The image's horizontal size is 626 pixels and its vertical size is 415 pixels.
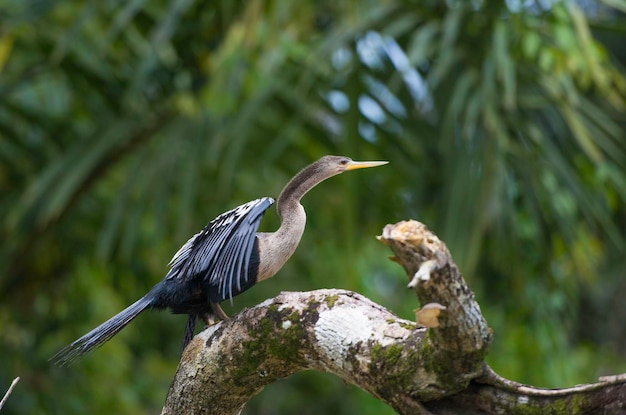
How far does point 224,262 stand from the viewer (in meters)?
2.24

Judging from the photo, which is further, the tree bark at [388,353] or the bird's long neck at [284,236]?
the bird's long neck at [284,236]

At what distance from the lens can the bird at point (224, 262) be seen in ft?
7.32

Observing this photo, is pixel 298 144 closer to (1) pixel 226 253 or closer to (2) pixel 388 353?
(1) pixel 226 253

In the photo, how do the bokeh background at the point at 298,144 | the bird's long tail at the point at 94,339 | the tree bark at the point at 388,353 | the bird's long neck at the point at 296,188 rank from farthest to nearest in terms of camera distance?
the bokeh background at the point at 298,144, the bird's long neck at the point at 296,188, the bird's long tail at the point at 94,339, the tree bark at the point at 388,353

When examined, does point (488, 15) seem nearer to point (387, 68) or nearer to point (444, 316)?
point (387, 68)

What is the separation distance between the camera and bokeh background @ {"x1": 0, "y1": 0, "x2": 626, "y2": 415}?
4.33 m

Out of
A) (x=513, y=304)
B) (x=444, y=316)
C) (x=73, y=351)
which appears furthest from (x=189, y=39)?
(x=444, y=316)

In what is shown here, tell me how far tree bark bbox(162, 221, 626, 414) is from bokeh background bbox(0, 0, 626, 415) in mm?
1987

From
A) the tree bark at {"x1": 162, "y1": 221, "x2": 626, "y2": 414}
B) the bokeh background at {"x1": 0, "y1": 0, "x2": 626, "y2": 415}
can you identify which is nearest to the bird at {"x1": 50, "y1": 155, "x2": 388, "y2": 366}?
the tree bark at {"x1": 162, "y1": 221, "x2": 626, "y2": 414}

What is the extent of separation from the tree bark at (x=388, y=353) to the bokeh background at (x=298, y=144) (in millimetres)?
1987

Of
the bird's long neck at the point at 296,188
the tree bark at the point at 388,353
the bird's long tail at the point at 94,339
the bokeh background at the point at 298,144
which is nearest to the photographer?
the tree bark at the point at 388,353

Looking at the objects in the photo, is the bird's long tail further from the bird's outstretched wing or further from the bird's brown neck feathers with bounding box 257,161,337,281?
the bird's brown neck feathers with bounding box 257,161,337,281

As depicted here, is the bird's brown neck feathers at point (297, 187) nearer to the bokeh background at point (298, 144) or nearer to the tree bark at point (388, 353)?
the tree bark at point (388, 353)

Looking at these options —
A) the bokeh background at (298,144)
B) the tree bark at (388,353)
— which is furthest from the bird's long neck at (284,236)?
the bokeh background at (298,144)
